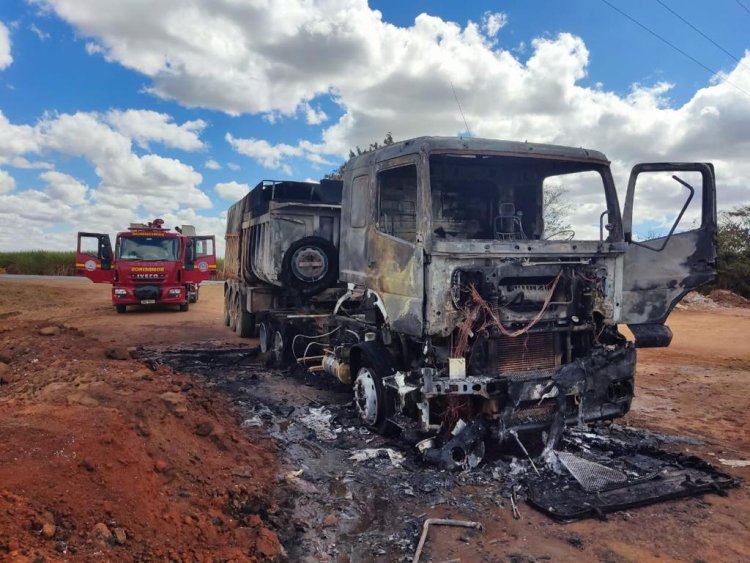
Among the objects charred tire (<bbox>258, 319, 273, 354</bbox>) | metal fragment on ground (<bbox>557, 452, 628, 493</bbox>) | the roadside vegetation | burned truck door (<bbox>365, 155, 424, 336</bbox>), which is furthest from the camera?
the roadside vegetation

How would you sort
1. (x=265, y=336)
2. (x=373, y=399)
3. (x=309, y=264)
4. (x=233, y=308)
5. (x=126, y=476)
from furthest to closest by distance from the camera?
(x=233, y=308), (x=265, y=336), (x=309, y=264), (x=373, y=399), (x=126, y=476)

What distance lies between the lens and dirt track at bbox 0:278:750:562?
10.8ft

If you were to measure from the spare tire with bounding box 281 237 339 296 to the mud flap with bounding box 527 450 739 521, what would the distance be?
188 inches

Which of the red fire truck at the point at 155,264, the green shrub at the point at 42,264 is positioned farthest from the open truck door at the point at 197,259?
the green shrub at the point at 42,264

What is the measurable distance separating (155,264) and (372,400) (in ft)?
42.7

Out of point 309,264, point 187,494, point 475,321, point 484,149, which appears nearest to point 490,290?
point 475,321

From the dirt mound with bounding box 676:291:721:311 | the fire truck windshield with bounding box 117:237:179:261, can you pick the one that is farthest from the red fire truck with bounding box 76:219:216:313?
the dirt mound with bounding box 676:291:721:311

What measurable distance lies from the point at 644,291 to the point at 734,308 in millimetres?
19361

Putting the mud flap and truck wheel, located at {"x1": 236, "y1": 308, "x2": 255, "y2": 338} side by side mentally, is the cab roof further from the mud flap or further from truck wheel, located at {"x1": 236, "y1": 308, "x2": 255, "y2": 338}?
truck wheel, located at {"x1": 236, "y1": 308, "x2": 255, "y2": 338}

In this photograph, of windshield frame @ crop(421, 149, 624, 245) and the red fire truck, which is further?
the red fire truck

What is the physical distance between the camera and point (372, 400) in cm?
595

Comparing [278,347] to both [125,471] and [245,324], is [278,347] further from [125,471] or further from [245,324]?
[125,471]

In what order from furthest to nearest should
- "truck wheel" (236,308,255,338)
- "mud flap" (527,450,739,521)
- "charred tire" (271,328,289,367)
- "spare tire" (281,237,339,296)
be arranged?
"truck wheel" (236,308,255,338) < "charred tire" (271,328,289,367) < "spare tire" (281,237,339,296) < "mud flap" (527,450,739,521)

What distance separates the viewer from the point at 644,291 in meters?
5.93
